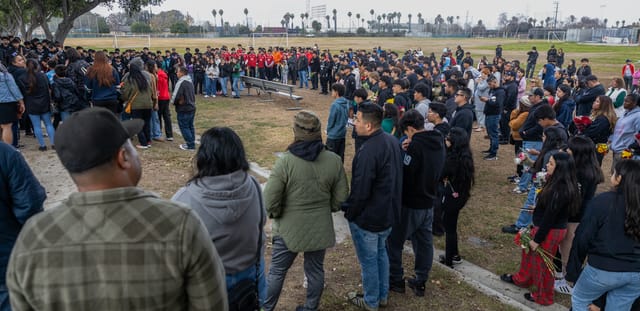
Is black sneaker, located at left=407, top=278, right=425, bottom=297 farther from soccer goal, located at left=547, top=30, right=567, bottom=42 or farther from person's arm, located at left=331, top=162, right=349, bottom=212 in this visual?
soccer goal, located at left=547, top=30, right=567, bottom=42

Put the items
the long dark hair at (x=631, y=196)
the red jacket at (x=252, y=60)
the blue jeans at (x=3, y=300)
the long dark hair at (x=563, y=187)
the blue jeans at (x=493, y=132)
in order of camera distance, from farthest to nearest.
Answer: the red jacket at (x=252, y=60) < the blue jeans at (x=493, y=132) < the long dark hair at (x=563, y=187) < the long dark hair at (x=631, y=196) < the blue jeans at (x=3, y=300)

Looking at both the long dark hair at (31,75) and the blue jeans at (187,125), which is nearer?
the long dark hair at (31,75)

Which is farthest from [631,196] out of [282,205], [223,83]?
[223,83]

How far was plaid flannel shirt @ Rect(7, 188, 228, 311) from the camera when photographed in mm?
1470

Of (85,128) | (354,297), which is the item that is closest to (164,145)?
(354,297)

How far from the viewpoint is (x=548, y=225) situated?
13.6 feet

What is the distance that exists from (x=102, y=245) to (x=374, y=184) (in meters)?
2.66

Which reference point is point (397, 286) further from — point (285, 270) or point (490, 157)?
point (490, 157)

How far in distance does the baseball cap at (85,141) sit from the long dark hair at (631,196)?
11.0 ft

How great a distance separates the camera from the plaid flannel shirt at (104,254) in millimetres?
1470

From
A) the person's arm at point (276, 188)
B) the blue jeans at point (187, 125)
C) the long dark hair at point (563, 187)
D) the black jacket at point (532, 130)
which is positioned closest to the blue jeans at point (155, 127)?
the blue jeans at point (187, 125)

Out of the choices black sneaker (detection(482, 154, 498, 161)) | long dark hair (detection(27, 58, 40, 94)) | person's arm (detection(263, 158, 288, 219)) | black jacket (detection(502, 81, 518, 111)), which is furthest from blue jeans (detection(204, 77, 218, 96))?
person's arm (detection(263, 158, 288, 219))

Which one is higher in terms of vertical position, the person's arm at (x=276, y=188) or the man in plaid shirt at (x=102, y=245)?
the man in plaid shirt at (x=102, y=245)

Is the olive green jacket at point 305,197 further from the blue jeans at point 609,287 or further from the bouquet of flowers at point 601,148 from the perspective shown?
the bouquet of flowers at point 601,148
